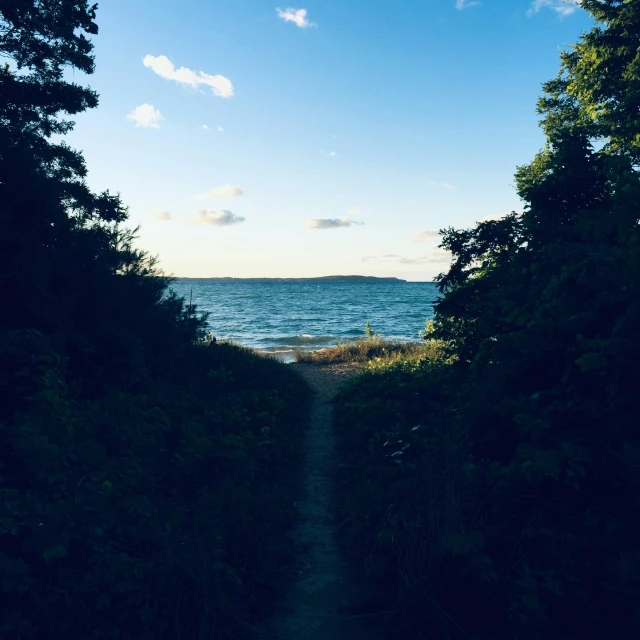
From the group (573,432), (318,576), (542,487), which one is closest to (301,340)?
(318,576)

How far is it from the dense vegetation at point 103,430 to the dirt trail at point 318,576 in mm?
264

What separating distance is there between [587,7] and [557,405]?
744 inches

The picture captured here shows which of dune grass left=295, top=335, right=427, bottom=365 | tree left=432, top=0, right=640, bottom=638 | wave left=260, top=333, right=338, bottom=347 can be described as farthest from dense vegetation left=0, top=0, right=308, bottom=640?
wave left=260, top=333, right=338, bottom=347

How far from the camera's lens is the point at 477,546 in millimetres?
3863

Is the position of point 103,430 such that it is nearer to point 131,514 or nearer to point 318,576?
point 131,514

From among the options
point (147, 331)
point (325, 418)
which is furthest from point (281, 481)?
point (147, 331)

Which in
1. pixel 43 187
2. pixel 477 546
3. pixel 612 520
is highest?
pixel 43 187

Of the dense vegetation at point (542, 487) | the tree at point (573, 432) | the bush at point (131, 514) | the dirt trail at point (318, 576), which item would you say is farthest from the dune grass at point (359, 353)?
the tree at point (573, 432)

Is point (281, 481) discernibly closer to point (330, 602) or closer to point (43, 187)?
point (330, 602)

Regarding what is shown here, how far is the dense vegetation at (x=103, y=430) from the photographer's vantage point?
3.60 meters

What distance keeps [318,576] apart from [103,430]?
3.50 meters

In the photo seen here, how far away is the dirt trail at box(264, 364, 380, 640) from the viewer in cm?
404

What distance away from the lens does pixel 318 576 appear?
4961 mm

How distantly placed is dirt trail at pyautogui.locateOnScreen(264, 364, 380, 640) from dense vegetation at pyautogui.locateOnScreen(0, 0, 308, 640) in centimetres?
26
